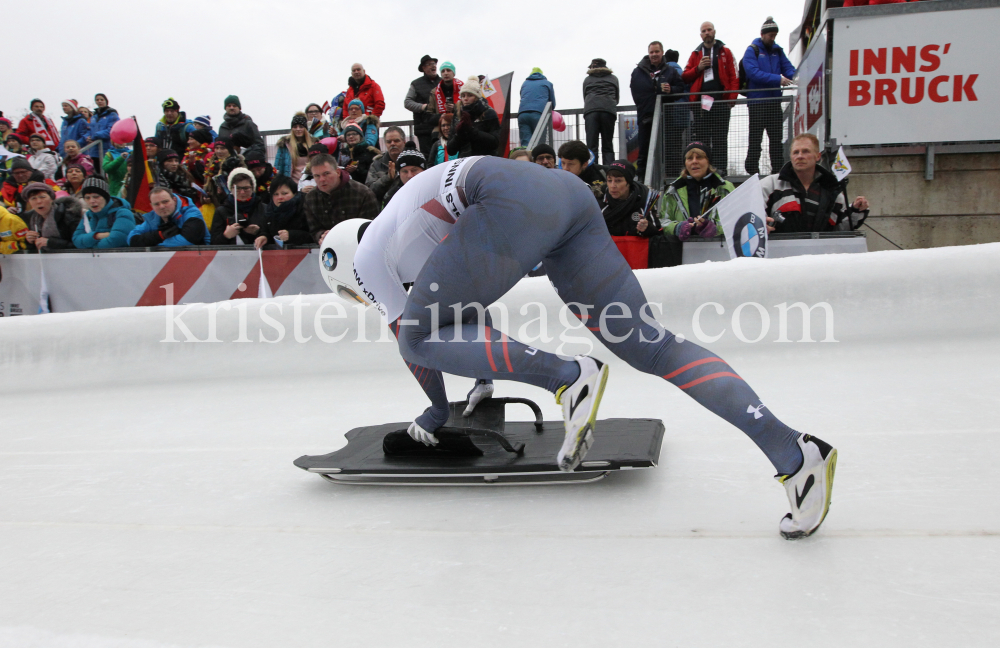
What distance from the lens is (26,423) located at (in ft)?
11.9

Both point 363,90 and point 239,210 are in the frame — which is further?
point 363,90

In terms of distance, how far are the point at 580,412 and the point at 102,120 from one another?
921 cm

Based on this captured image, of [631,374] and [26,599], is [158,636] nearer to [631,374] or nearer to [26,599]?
[26,599]

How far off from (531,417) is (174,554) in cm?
165

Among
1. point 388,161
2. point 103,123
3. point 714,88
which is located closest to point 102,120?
point 103,123

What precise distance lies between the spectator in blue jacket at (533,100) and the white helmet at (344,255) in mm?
5259

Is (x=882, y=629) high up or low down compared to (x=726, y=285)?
down

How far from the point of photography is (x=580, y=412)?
68.5 inches

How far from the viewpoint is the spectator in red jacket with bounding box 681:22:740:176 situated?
642 centimetres

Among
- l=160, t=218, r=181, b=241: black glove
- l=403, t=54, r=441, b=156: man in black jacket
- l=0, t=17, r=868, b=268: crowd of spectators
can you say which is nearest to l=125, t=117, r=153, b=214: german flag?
l=0, t=17, r=868, b=268: crowd of spectators

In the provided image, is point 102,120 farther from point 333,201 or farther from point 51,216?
point 333,201

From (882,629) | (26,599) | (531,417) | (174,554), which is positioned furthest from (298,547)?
(531,417)

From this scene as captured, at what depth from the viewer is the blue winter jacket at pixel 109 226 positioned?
570 cm

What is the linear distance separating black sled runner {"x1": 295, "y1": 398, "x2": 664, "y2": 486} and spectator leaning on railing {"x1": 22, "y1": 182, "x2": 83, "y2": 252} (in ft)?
15.0
